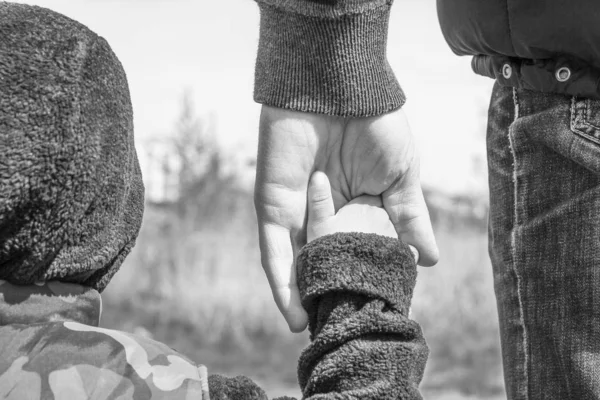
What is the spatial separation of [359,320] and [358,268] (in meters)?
0.09

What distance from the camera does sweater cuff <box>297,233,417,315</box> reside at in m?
1.35

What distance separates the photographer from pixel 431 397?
15.8 ft

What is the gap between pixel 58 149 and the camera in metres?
1.10

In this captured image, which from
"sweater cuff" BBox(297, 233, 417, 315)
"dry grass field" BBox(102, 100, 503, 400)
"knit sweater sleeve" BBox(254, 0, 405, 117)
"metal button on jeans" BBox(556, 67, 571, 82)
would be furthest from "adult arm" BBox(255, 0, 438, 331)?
"dry grass field" BBox(102, 100, 503, 400)

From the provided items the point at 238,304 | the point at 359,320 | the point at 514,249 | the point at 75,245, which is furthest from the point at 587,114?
the point at 238,304

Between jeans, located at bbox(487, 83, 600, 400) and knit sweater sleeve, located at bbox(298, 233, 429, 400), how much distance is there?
302 millimetres

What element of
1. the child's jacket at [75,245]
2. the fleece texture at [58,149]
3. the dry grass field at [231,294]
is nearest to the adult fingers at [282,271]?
the child's jacket at [75,245]

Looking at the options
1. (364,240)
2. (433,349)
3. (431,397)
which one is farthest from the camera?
(433,349)

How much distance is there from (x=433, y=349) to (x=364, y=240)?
4.39 m

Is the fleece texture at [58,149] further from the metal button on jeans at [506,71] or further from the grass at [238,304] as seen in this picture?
the grass at [238,304]

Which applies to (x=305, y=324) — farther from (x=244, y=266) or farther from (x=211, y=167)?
(x=211, y=167)

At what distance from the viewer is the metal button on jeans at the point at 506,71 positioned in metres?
1.58

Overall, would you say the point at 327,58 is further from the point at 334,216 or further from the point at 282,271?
the point at 282,271

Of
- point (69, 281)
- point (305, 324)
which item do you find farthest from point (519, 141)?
point (69, 281)
